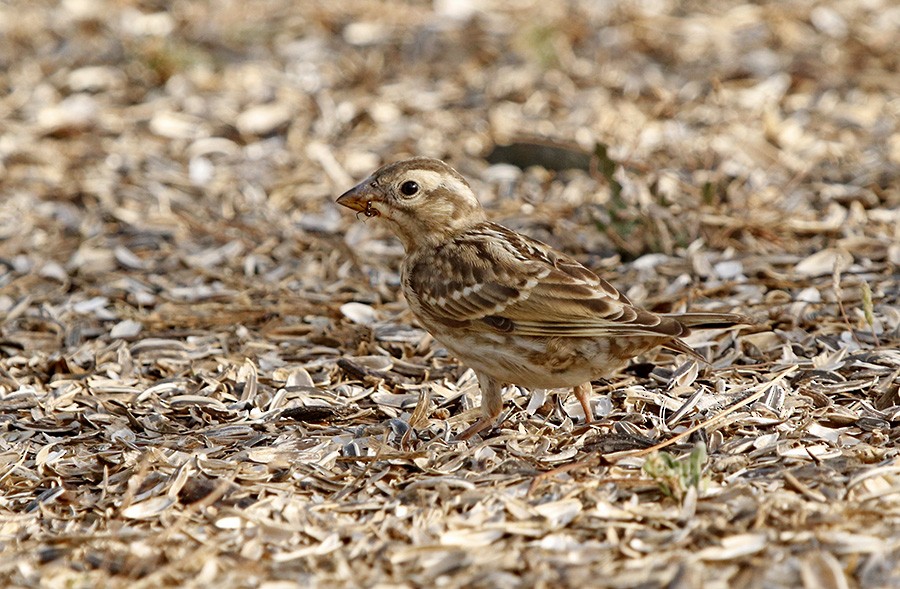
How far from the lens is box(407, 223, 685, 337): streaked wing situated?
16.4 ft

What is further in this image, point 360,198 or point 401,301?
point 401,301

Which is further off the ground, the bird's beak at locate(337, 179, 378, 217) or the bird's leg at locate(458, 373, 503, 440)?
the bird's beak at locate(337, 179, 378, 217)

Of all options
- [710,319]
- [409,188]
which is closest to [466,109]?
[409,188]

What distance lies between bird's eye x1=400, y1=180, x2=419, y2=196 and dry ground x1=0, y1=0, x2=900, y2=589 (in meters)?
0.85

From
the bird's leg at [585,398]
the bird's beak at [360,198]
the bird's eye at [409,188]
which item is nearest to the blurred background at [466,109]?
the bird's eye at [409,188]

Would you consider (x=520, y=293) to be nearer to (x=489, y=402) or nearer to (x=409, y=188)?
(x=489, y=402)

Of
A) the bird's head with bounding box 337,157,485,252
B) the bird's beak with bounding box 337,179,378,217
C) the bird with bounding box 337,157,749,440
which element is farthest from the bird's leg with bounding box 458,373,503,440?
the bird's beak with bounding box 337,179,378,217

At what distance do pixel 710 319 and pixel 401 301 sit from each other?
2315mm

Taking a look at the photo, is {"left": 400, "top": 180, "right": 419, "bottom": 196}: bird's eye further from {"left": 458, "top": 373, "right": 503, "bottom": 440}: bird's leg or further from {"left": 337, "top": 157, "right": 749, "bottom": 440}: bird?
{"left": 458, "top": 373, "right": 503, "bottom": 440}: bird's leg

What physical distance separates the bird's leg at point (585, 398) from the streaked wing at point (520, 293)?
0.33 meters

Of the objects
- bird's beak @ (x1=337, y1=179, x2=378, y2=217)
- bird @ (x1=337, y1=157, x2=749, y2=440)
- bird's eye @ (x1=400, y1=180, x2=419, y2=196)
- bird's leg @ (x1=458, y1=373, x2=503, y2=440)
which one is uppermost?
bird's eye @ (x1=400, y1=180, x2=419, y2=196)

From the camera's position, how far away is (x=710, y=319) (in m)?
4.80

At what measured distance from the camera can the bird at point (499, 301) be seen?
16.4ft

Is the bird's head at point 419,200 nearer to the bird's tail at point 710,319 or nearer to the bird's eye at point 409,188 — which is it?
the bird's eye at point 409,188
